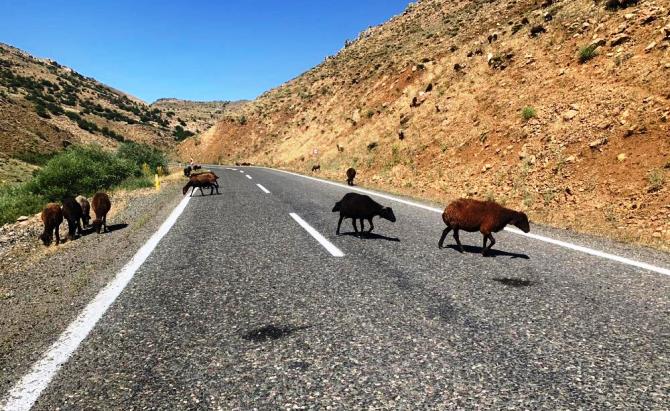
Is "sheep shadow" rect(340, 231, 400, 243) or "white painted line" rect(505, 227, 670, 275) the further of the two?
"sheep shadow" rect(340, 231, 400, 243)

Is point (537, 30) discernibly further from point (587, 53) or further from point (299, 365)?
point (299, 365)

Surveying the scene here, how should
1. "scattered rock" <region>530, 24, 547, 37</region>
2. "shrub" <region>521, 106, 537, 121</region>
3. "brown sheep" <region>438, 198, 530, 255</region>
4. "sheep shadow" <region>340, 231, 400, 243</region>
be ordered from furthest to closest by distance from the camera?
"scattered rock" <region>530, 24, 547, 37</region> < "shrub" <region>521, 106, 537, 121</region> < "sheep shadow" <region>340, 231, 400, 243</region> < "brown sheep" <region>438, 198, 530, 255</region>

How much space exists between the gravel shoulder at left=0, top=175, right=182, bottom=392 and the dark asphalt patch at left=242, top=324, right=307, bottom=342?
63.7 inches

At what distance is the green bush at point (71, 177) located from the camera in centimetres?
2117

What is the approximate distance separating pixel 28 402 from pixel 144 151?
3465 cm

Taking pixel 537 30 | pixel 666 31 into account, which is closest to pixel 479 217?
pixel 666 31

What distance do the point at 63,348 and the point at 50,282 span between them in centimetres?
271

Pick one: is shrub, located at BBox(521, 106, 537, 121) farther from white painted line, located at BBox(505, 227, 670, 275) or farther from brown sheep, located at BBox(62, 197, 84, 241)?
brown sheep, located at BBox(62, 197, 84, 241)

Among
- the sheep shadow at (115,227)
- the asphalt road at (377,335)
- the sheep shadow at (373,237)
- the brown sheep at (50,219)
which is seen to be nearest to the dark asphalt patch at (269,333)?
the asphalt road at (377,335)

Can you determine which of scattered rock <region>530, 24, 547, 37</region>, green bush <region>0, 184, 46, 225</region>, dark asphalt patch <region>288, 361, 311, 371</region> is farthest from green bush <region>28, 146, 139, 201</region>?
scattered rock <region>530, 24, 547, 37</region>

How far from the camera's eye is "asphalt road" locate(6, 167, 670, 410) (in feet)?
9.30

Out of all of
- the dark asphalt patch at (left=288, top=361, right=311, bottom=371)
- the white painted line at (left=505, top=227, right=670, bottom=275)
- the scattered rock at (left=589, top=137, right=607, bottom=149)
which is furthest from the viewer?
the scattered rock at (left=589, top=137, right=607, bottom=149)

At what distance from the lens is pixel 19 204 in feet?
63.9

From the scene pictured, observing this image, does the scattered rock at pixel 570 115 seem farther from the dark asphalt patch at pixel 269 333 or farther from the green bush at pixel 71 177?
the green bush at pixel 71 177
